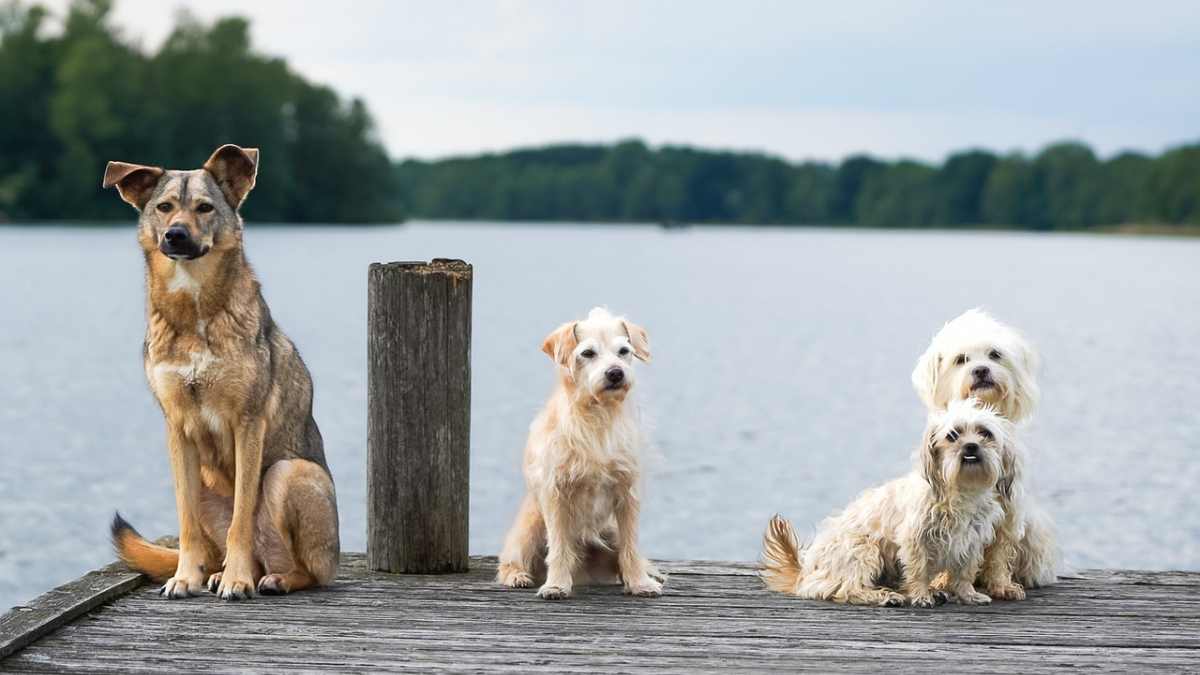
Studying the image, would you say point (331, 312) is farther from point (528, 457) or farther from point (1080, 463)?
point (528, 457)

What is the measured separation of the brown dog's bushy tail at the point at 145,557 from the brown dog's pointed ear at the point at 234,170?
4.64ft

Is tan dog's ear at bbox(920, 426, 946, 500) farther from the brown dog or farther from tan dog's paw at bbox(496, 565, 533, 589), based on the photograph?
the brown dog

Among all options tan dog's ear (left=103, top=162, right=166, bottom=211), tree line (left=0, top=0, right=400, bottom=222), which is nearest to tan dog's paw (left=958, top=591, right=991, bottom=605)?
tan dog's ear (left=103, top=162, right=166, bottom=211)

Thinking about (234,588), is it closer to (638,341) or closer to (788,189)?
(638,341)

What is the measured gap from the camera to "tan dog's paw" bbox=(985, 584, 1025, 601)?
4980 millimetres

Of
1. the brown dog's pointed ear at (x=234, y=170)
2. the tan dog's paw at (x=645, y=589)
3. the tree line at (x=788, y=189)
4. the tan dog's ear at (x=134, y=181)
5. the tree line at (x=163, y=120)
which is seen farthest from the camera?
the tree line at (x=788, y=189)

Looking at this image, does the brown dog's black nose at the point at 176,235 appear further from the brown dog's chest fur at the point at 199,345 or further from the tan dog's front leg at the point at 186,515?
the tan dog's front leg at the point at 186,515

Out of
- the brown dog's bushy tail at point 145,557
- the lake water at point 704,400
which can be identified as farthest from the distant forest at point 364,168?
the brown dog's bushy tail at point 145,557

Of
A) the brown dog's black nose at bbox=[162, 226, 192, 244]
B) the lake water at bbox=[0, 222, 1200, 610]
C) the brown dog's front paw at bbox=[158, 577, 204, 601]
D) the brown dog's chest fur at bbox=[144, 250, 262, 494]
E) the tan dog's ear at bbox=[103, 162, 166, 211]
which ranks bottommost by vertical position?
the lake water at bbox=[0, 222, 1200, 610]

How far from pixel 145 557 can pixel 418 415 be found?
1211mm

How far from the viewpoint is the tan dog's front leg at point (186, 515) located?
190 inches

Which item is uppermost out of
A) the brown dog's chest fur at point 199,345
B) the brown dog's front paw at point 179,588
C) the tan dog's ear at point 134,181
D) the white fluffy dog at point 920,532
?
the tan dog's ear at point 134,181

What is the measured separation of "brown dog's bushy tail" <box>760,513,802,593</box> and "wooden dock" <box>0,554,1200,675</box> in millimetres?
106

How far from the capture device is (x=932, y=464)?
476cm
